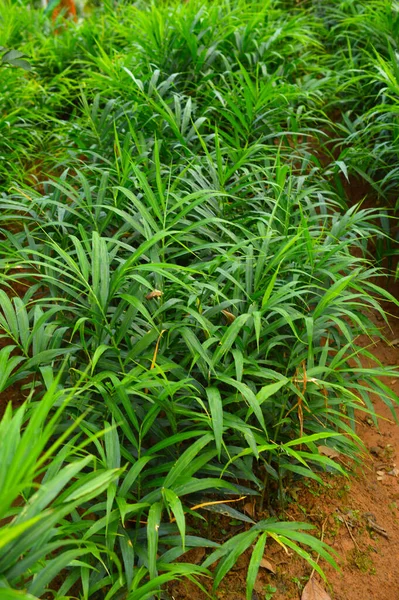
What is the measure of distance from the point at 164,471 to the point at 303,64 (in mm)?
2638

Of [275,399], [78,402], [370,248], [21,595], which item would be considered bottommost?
[370,248]

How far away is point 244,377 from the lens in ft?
6.11

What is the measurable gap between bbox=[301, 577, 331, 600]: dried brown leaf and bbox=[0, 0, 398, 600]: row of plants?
0.27 ft

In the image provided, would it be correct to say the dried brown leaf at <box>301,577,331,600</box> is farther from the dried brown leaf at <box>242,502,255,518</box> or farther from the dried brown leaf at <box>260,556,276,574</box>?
the dried brown leaf at <box>242,502,255,518</box>

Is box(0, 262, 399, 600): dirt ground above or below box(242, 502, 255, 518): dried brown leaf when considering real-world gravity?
below

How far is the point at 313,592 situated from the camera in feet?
5.71

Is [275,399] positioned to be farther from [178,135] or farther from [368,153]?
[368,153]

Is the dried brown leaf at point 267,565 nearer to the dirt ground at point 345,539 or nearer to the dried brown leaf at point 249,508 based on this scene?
the dirt ground at point 345,539

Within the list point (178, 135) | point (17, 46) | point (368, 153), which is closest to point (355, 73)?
point (368, 153)

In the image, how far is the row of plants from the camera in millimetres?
1492

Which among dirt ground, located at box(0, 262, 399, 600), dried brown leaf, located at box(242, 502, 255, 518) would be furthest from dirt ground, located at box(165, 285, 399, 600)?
dried brown leaf, located at box(242, 502, 255, 518)

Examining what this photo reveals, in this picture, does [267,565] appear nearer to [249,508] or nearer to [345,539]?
[249,508]

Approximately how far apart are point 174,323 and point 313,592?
824 mm

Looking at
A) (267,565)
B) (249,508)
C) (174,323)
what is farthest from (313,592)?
(174,323)
